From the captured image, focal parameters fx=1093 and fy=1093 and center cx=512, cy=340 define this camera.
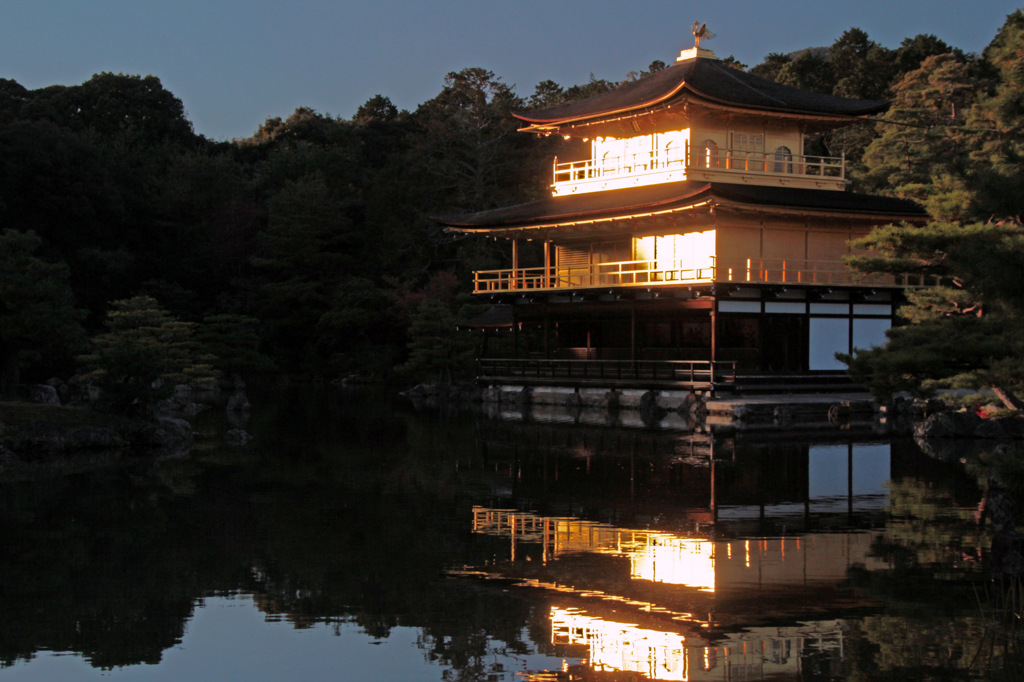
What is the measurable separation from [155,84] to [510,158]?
28.0 meters

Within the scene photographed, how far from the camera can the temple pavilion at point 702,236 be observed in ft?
106

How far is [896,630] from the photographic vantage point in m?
8.59

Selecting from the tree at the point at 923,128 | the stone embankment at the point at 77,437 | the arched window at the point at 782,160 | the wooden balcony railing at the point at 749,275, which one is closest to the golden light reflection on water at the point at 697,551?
the stone embankment at the point at 77,437

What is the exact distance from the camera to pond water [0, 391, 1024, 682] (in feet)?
26.5

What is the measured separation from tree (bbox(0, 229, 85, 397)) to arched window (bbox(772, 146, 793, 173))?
72.7 ft

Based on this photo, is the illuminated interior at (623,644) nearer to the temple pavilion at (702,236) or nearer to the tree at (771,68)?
the temple pavilion at (702,236)

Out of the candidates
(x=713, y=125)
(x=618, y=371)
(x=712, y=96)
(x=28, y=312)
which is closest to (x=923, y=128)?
(x=713, y=125)

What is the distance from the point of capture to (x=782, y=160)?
119 ft

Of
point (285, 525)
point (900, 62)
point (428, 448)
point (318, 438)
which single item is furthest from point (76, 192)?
point (900, 62)

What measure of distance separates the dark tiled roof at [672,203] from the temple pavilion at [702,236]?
2.7 inches

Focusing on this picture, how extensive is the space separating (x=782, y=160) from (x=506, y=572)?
28351mm

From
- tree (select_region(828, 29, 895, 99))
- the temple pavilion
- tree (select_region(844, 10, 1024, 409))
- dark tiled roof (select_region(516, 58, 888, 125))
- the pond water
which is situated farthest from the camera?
tree (select_region(828, 29, 895, 99))

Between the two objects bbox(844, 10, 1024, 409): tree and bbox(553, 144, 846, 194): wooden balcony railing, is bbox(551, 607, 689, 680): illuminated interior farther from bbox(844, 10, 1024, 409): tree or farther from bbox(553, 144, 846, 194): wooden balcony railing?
bbox(553, 144, 846, 194): wooden balcony railing

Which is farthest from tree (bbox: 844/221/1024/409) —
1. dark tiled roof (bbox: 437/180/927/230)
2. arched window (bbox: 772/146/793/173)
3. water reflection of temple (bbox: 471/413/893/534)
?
arched window (bbox: 772/146/793/173)
